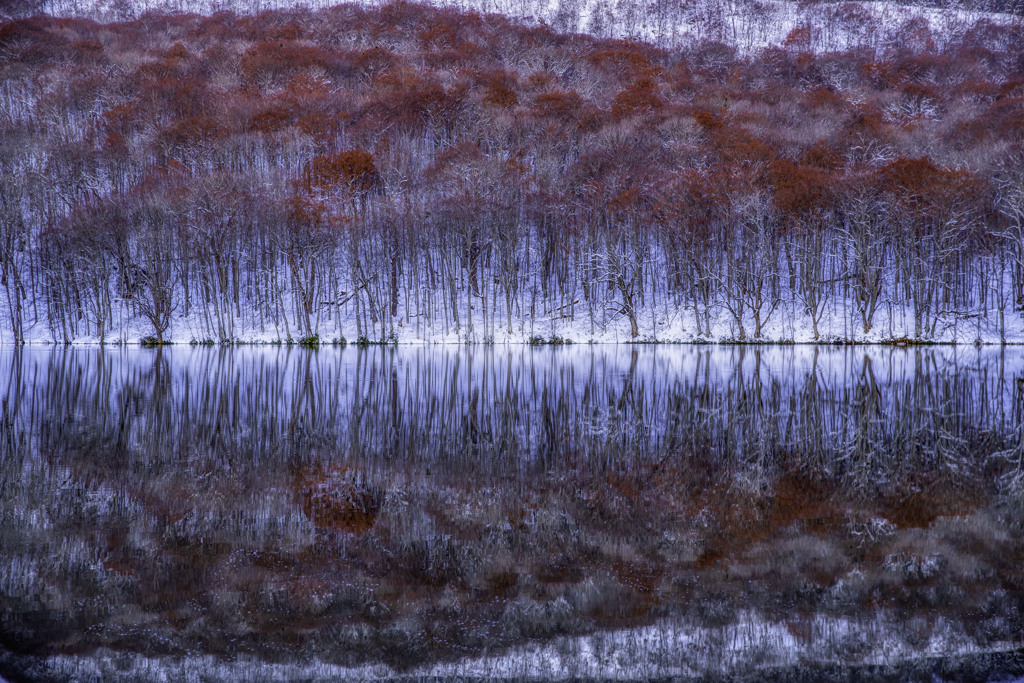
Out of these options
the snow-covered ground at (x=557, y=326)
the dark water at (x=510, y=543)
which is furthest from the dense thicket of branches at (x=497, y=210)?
the dark water at (x=510, y=543)

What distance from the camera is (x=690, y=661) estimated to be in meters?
5.34

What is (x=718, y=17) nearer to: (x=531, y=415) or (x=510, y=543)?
(x=531, y=415)

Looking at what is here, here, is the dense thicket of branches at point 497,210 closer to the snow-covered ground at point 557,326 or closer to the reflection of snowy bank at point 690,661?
the snow-covered ground at point 557,326

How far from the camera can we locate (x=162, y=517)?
8.27m

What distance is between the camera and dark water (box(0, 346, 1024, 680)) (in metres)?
5.48

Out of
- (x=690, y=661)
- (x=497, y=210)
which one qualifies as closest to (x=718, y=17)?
(x=497, y=210)

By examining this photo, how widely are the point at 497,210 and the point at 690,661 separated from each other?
48649 mm

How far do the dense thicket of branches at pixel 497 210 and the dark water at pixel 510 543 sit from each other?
38.1 m

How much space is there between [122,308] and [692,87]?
53792 mm

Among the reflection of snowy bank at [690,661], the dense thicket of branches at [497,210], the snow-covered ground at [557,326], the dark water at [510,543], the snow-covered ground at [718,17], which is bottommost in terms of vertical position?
the reflection of snowy bank at [690,661]

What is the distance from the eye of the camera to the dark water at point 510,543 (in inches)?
216

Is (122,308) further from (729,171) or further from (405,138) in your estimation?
(729,171)

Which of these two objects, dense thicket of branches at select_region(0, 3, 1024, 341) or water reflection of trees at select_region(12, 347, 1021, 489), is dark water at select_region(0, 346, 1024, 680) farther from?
dense thicket of branches at select_region(0, 3, 1024, 341)

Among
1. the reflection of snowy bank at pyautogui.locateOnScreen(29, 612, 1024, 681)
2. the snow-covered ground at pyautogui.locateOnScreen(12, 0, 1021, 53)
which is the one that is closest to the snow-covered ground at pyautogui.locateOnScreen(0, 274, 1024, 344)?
the reflection of snowy bank at pyautogui.locateOnScreen(29, 612, 1024, 681)
